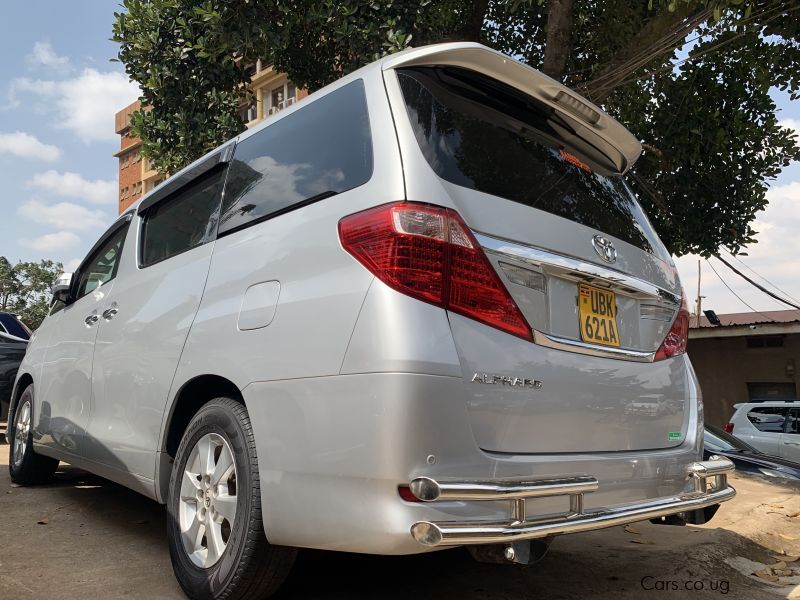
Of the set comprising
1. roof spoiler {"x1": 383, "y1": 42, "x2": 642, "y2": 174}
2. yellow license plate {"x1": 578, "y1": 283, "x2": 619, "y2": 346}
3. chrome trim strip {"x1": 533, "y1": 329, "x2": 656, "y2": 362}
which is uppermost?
roof spoiler {"x1": 383, "y1": 42, "x2": 642, "y2": 174}

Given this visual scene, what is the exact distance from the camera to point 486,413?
6.62 ft

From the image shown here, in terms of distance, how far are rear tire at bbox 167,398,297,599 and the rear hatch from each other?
844mm

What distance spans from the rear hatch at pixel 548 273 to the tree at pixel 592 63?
5.23 metres

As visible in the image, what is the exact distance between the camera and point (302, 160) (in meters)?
2.58

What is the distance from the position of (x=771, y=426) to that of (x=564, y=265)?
38.4ft

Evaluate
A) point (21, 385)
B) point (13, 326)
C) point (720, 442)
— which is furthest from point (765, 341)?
point (21, 385)

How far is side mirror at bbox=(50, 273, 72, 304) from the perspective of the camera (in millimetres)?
4574

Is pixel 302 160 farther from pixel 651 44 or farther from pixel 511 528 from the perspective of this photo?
pixel 651 44

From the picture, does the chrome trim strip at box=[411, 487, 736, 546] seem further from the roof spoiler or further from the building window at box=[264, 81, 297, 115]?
the building window at box=[264, 81, 297, 115]

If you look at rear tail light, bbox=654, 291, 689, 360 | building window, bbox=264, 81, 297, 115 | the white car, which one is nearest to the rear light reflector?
rear tail light, bbox=654, 291, 689, 360

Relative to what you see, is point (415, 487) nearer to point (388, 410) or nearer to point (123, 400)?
point (388, 410)

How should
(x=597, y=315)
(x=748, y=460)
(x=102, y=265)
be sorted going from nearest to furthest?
(x=597, y=315) < (x=102, y=265) < (x=748, y=460)

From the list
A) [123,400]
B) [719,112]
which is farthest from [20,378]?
[719,112]

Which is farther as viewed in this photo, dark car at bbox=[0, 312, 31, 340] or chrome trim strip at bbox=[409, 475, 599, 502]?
dark car at bbox=[0, 312, 31, 340]
